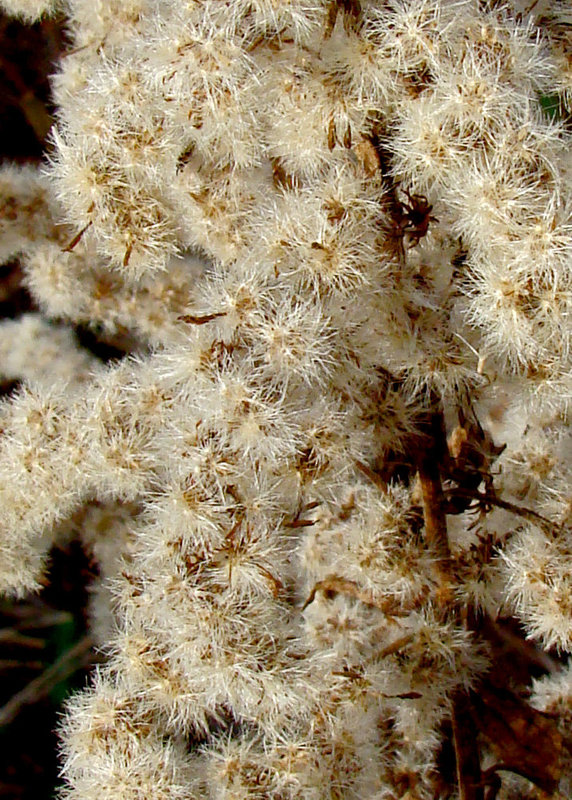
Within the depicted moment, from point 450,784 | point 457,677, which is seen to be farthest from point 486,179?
point 450,784

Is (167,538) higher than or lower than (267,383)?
lower

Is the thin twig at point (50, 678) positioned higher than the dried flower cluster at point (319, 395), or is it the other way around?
the dried flower cluster at point (319, 395)

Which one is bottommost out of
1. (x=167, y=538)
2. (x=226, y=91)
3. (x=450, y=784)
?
(x=450, y=784)

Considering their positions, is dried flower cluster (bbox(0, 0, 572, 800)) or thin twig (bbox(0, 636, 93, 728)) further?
thin twig (bbox(0, 636, 93, 728))

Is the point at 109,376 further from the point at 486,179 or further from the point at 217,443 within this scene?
the point at 486,179

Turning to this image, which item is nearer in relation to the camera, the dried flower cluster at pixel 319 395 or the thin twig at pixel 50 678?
the dried flower cluster at pixel 319 395

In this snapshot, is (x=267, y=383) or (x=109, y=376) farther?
(x=109, y=376)

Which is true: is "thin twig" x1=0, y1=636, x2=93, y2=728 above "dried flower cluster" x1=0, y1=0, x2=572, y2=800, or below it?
below

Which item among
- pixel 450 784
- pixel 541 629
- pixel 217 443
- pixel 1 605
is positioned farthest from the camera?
pixel 1 605
